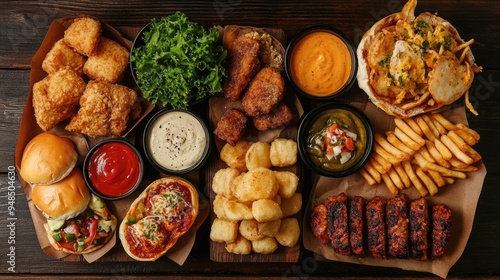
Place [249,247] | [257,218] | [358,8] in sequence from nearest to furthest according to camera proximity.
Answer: [257,218]
[249,247]
[358,8]

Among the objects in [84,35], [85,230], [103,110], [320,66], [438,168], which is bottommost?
[85,230]

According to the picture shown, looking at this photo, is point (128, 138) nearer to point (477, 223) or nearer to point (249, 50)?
point (249, 50)

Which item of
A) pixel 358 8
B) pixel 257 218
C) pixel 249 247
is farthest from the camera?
pixel 358 8

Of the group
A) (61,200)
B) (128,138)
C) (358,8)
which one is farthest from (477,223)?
(61,200)

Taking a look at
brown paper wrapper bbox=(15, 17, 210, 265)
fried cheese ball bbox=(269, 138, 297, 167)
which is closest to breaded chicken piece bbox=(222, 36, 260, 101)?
fried cheese ball bbox=(269, 138, 297, 167)

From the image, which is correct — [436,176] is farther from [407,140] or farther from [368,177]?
[368,177]

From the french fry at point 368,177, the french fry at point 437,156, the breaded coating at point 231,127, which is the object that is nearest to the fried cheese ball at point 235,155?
the breaded coating at point 231,127

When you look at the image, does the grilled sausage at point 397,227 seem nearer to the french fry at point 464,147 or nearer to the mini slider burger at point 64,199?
the french fry at point 464,147

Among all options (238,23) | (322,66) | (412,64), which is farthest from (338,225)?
(238,23)
